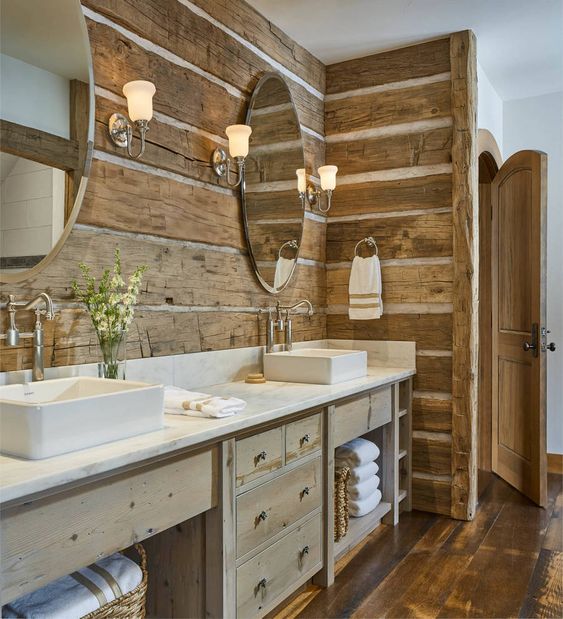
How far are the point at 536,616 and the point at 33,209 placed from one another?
Result: 225cm

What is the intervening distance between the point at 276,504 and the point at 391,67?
2516mm

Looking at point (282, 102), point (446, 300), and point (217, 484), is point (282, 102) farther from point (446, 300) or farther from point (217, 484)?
point (217, 484)

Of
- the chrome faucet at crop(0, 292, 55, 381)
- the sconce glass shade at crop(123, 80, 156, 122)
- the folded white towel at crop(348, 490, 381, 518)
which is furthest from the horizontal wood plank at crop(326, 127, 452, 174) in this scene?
the chrome faucet at crop(0, 292, 55, 381)

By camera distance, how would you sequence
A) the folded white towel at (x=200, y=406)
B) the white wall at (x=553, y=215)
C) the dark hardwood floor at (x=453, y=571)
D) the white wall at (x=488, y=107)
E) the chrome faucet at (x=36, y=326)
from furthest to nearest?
the white wall at (x=553, y=215)
the white wall at (x=488, y=107)
the dark hardwood floor at (x=453, y=571)
the folded white towel at (x=200, y=406)
the chrome faucet at (x=36, y=326)

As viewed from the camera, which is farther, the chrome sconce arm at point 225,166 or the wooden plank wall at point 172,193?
the chrome sconce arm at point 225,166

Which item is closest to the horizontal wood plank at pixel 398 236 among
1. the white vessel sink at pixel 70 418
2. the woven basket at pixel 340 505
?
the woven basket at pixel 340 505

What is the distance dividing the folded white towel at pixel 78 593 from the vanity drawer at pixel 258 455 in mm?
420

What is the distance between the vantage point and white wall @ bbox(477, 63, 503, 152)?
3.68 metres

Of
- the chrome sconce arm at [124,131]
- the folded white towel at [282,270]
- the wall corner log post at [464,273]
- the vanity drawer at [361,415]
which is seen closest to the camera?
the chrome sconce arm at [124,131]

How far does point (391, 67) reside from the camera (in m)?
3.34

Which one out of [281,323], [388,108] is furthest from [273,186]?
[388,108]

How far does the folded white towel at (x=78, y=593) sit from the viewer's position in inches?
54.6

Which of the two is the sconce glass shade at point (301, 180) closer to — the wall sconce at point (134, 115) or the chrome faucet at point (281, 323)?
the chrome faucet at point (281, 323)

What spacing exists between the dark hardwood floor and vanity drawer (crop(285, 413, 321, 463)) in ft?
1.95
